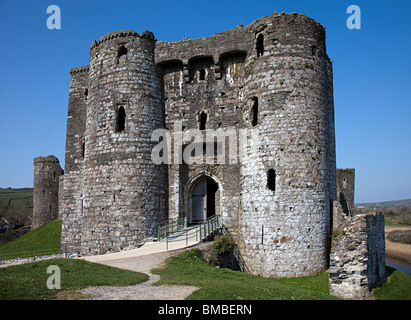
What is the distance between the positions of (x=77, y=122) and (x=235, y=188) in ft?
44.0

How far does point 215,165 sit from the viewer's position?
20.7 metres

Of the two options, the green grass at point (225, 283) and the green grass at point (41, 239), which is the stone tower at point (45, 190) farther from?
the green grass at point (225, 283)

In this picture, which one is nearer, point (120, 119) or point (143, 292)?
point (143, 292)

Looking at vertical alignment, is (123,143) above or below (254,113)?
below

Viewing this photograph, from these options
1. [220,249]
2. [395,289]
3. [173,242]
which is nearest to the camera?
[395,289]

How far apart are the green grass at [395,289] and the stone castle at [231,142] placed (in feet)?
9.00

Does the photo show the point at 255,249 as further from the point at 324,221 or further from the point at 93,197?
the point at 93,197

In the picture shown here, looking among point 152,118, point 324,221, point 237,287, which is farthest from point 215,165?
point 237,287

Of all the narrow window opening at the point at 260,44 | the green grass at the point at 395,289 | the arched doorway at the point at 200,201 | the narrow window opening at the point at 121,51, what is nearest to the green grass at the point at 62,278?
the arched doorway at the point at 200,201

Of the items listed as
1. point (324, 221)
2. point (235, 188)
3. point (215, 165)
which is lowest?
point (324, 221)

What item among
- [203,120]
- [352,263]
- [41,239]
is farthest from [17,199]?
[352,263]

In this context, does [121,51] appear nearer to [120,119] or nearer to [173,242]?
[120,119]

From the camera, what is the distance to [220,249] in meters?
17.2

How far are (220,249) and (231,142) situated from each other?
6003 mm
